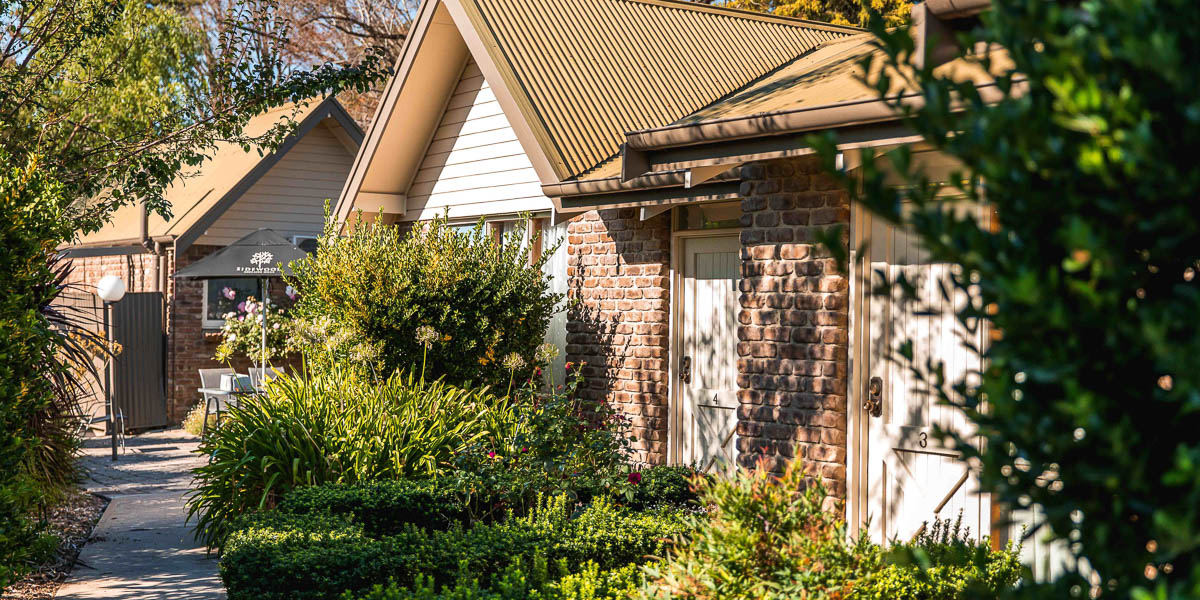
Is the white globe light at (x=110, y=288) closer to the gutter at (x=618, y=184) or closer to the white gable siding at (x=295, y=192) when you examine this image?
the white gable siding at (x=295, y=192)

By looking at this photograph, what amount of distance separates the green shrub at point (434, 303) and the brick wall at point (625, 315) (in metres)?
0.47

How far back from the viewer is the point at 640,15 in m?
12.6

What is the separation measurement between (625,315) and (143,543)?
4745mm

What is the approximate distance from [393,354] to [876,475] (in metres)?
5.07

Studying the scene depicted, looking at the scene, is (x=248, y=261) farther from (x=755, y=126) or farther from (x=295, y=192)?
(x=755, y=126)

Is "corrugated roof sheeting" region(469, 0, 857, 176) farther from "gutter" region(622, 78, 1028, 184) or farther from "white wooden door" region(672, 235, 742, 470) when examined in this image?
"gutter" region(622, 78, 1028, 184)

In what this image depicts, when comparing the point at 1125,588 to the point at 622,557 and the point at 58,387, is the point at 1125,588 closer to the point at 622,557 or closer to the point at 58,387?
the point at 622,557

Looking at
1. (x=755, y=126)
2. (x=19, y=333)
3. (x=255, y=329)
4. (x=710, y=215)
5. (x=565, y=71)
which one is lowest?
(x=255, y=329)

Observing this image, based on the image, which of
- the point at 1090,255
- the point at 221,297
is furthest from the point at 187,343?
the point at 1090,255

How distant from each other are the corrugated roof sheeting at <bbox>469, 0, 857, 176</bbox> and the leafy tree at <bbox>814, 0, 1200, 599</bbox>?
798 cm

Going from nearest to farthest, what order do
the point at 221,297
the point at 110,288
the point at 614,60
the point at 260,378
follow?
1. the point at 614,60
2. the point at 260,378
3. the point at 110,288
4. the point at 221,297

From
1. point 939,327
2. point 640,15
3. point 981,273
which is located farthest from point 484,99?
point 981,273

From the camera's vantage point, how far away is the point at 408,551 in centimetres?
587

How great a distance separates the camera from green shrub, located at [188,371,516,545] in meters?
7.89
